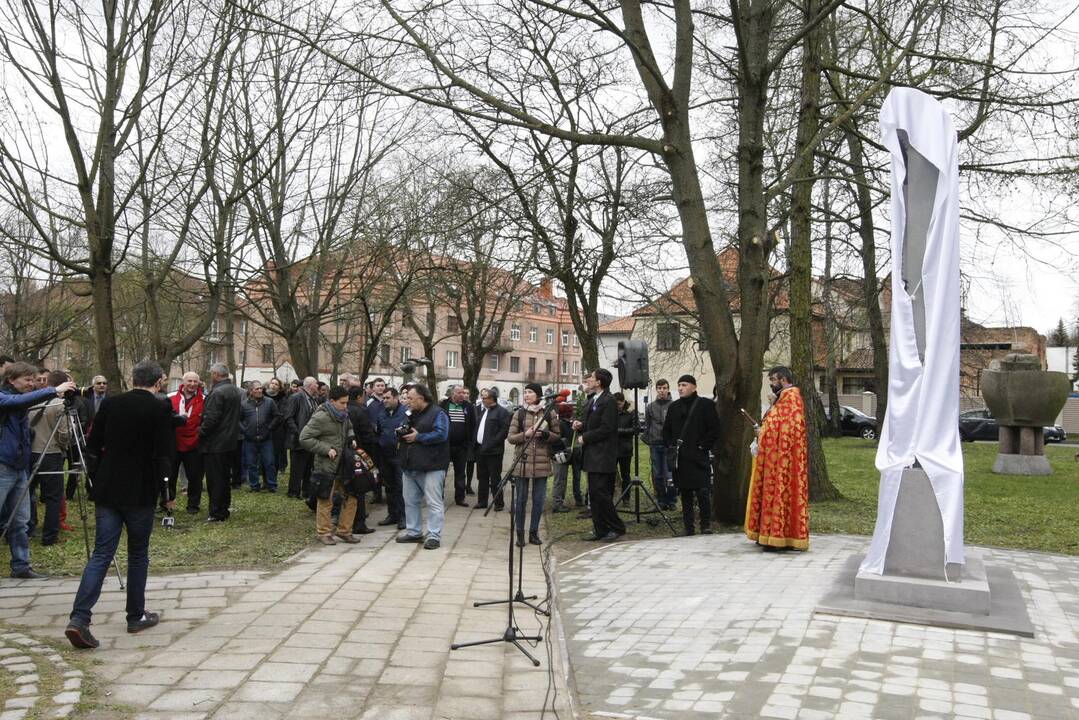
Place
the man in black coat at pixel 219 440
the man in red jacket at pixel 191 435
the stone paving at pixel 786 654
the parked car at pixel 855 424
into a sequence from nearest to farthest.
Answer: the stone paving at pixel 786 654, the man in black coat at pixel 219 440, the man in red jacket at pixel 191 435, the parked car at pixel 855 424

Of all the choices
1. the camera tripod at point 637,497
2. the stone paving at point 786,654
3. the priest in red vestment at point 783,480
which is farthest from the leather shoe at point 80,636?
the camera tripod at point 637,497

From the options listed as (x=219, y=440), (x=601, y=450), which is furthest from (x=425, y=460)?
(x=219, y=440)

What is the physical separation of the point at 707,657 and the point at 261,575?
433cm

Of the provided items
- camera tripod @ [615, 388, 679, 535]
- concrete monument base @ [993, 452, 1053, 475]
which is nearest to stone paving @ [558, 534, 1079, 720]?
camera tripod @ [615, 388, 679, 535]

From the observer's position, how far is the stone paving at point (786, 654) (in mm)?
4590

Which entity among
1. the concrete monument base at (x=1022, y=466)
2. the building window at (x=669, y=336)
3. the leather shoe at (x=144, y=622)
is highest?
the building window at (x=669, y=336)

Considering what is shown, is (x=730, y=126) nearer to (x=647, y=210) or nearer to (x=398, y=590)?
(x=647, y=210)

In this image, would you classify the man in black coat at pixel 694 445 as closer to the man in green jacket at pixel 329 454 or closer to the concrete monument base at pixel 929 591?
the concrete monument base at pixel 929 591

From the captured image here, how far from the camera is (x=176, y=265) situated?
56.1ft

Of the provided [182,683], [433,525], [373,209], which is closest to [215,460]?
[433,525]

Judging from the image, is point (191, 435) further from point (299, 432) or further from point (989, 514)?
point (989, 514)

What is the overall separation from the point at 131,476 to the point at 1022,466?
18.4 meters

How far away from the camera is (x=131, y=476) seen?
6062mm

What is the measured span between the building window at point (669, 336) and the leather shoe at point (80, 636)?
25.2m
